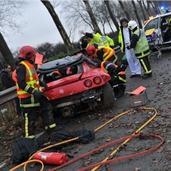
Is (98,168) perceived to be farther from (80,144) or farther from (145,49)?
(145,49)

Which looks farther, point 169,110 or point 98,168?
point 169,110

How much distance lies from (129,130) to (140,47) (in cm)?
441

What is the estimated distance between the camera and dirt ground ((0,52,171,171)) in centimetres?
375

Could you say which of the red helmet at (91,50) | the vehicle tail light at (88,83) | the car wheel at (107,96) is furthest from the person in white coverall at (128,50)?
the vehicle tail light at (88,83)

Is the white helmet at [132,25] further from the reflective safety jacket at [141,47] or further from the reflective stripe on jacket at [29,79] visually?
the reflective stripe on jacket at [29,79]

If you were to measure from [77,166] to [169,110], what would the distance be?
7.16ft

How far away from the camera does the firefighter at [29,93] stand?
5355mm


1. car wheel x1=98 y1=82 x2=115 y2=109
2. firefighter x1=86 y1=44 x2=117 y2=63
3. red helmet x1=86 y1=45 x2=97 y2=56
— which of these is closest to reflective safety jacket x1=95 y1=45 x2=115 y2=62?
firefighter x1=86 y1=44 x2=117 y2=63

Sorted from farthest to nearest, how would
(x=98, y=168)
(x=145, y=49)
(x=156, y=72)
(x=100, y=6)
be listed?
(x=100, y=6)
(x=156, y=72)
(x=145, y=49)
(x=98, y=168)

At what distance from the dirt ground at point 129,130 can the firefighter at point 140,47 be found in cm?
105

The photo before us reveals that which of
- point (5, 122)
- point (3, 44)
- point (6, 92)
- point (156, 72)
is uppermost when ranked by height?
point (3, 44)

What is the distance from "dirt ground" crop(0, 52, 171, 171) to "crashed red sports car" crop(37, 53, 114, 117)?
27cm

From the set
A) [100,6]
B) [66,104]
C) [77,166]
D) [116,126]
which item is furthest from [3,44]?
[100,6]

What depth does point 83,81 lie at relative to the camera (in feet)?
20.1
